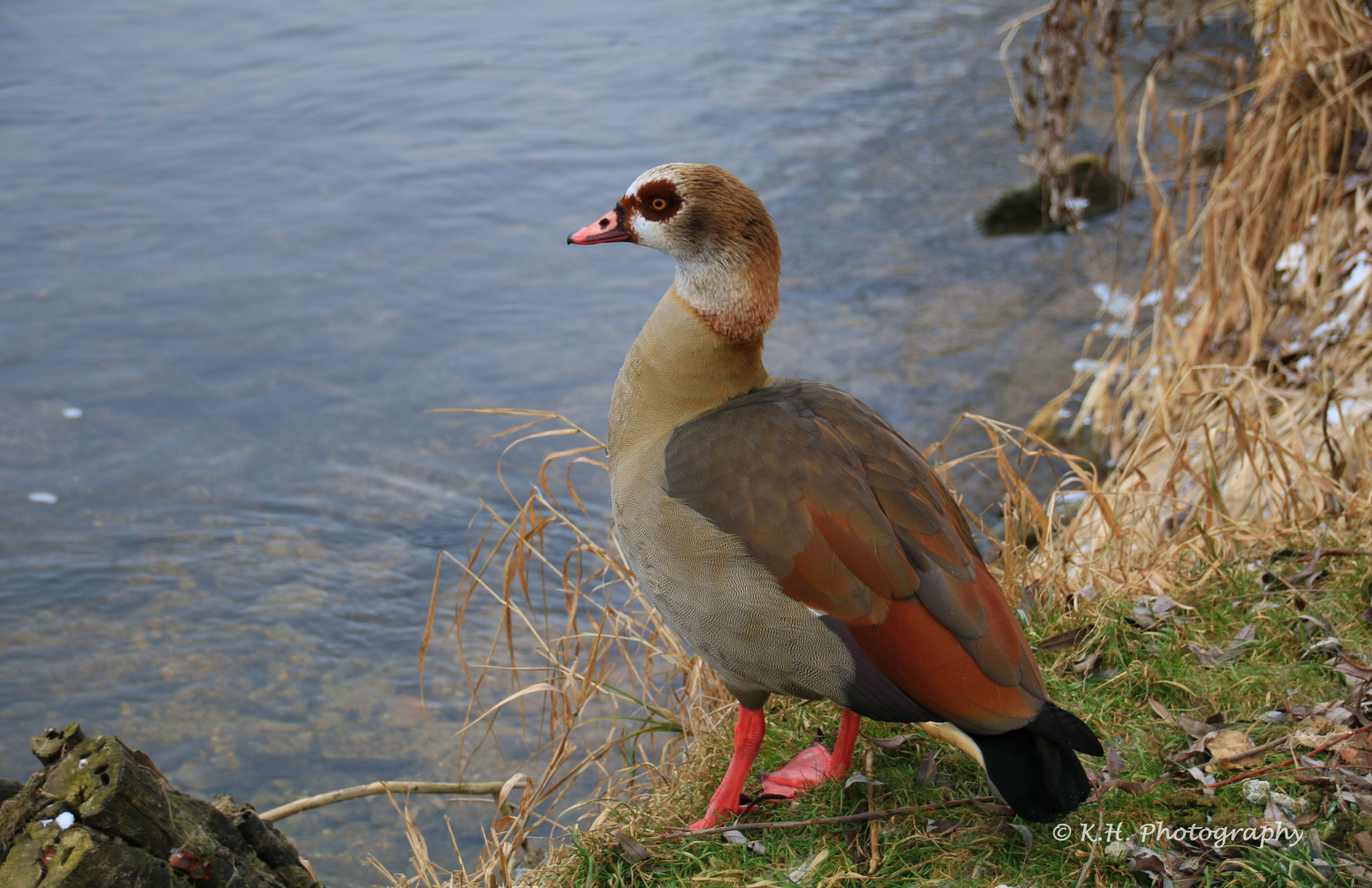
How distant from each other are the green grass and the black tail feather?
0.85 feet

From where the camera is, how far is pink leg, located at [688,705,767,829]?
2732 millimetres

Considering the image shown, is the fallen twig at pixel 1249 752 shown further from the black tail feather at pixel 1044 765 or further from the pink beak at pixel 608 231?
the pink beak at pixel 608 231

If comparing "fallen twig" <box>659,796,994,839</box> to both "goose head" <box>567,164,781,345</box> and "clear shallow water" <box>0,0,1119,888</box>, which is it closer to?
"goose head" <box>567,164,781,345</box>

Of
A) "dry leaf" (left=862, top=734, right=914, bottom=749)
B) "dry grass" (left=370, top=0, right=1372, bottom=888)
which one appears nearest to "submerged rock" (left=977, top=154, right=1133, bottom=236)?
"dry grass" (left=370, top=0, right=1372, bottom=888)

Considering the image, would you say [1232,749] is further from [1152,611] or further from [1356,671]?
[1152,611]

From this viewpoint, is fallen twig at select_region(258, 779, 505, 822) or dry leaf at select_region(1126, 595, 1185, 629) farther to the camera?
dry leaf at select_region(1126, 595, 1185, 629)

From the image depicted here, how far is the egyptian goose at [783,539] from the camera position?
7.64ft

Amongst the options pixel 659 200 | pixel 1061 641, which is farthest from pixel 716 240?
pixel 1061 641

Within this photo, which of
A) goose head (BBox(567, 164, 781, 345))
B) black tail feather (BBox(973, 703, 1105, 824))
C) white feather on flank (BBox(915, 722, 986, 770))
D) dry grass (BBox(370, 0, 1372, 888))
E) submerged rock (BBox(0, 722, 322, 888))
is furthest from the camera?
dry grass (BBox(370, 0, 1372, 888))

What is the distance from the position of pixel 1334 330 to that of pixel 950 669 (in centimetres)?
301

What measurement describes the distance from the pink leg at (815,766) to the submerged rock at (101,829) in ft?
4.00

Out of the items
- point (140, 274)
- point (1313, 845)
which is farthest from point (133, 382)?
point (1313, 845)

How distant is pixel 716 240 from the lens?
8.93 ft

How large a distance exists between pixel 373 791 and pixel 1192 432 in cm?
311
